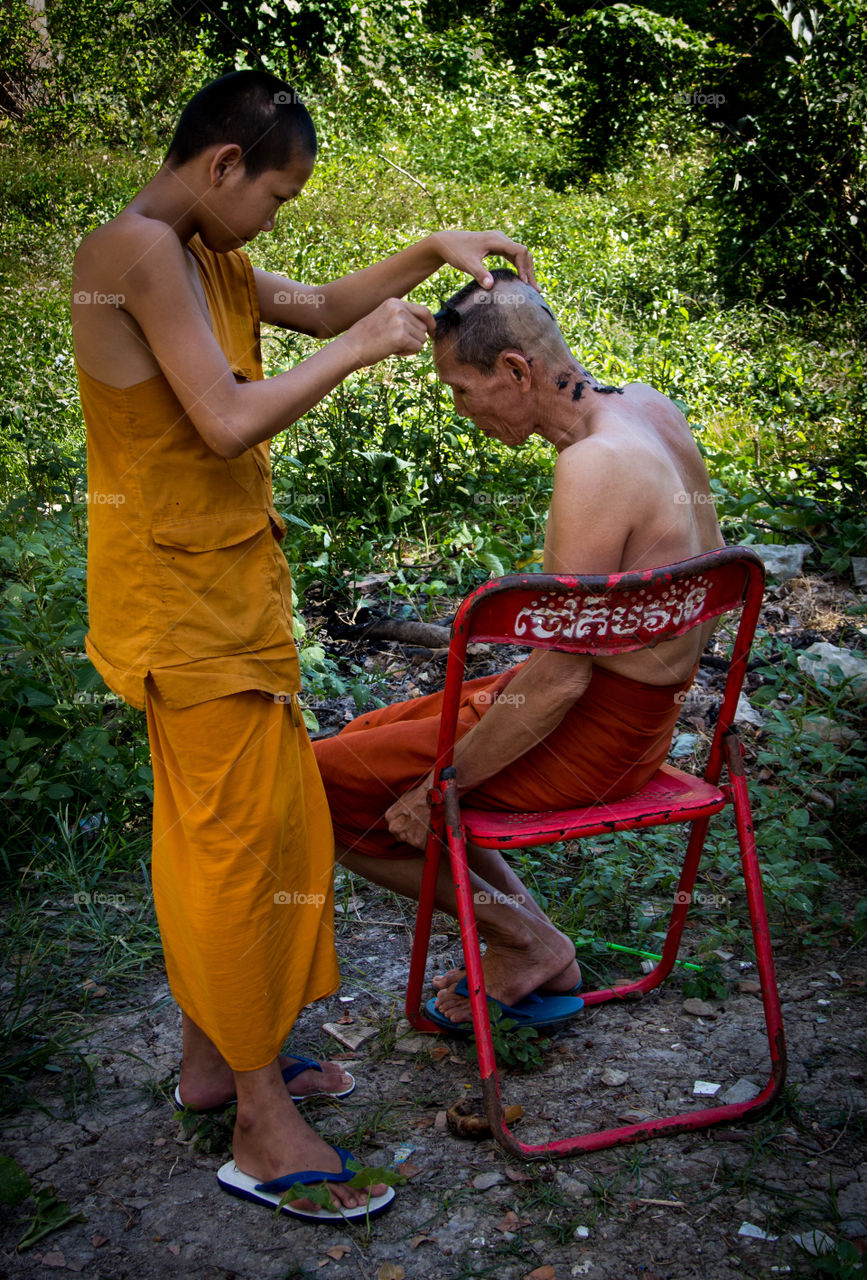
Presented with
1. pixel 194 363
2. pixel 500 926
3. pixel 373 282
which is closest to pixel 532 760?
pixel 500 926

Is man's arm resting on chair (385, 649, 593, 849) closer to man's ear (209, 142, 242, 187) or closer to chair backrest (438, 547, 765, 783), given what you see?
chair backrest (438, 547, 765, 783)

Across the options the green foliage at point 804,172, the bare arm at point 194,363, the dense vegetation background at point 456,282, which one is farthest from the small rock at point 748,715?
the green foliage at point 804,172

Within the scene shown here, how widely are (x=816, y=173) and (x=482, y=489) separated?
4.95m

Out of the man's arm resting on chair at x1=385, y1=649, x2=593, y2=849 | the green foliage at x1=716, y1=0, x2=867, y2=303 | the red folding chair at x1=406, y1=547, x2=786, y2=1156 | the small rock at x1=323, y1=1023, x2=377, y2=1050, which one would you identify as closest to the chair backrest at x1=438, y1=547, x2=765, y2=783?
the red folding chair at x1=406, y1=547, x2=786, y2=1156

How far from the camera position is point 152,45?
40.9ft

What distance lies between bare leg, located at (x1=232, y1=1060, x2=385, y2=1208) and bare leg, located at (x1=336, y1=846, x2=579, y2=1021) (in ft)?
1.72

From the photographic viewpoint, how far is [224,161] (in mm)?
1744

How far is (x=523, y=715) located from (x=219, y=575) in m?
0.66

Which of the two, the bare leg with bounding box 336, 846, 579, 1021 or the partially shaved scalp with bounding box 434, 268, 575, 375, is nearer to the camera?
the partially shaved scalp with bounding box 434, 268, 575, 375

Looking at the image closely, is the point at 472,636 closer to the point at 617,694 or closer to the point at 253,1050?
the point at 617,694

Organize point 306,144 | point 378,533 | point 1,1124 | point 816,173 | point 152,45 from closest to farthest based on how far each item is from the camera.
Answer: point 306,144
point 1,1124
point 378,533
point 816,173
point 152,45

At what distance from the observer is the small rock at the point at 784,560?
4.65 meters

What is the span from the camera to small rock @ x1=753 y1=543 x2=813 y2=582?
465cm

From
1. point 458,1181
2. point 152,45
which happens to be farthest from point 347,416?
point 152,45
